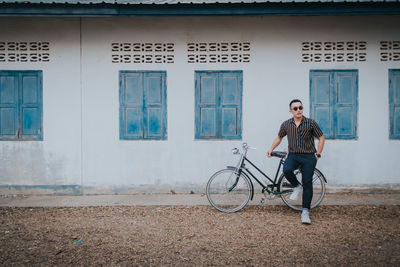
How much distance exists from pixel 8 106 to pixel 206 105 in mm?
4359

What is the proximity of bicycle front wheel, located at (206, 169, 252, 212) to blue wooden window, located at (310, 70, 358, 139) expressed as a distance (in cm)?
252

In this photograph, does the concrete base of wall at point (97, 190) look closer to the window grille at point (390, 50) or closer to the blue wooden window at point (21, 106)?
the blue wooden window at point (21, 106)

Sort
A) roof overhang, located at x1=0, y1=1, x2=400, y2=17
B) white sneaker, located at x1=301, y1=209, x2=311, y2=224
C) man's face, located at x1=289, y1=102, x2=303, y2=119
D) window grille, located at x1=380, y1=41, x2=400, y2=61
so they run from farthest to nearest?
window grille, located at x1=380, y1=41, x2=400, y2=61, roof overhang, located at x1=0, y1=1, x2=400, y2=17, man's face, located at x1=289, y1=102, x2=303, y2=119, white sneaker, located at x1=301, y1=209, x2=311, y2=224

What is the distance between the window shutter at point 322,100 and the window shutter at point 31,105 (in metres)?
5.97

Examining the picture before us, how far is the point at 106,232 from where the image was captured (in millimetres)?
5051

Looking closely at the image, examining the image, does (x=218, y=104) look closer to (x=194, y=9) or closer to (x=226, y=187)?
(x=194, y=9)

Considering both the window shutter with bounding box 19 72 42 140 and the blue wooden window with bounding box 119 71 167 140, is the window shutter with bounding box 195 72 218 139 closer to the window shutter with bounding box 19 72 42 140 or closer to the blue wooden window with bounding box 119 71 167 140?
the blue wooden window with bounding box 119 71 167 140

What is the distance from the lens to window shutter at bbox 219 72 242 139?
741 centimetres

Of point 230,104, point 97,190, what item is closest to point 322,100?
point 230,104

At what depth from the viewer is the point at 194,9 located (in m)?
6.65

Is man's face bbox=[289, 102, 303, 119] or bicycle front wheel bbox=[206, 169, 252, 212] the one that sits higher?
man's face bbox=[289, 102, 303, 119]

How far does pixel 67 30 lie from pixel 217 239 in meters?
5.58

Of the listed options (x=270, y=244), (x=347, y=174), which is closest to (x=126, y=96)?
(x=270, y=244)

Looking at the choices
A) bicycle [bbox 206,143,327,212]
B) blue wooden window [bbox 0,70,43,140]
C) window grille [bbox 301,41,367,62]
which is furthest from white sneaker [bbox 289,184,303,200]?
blue wooden window [bbox 0,70,43,140]
